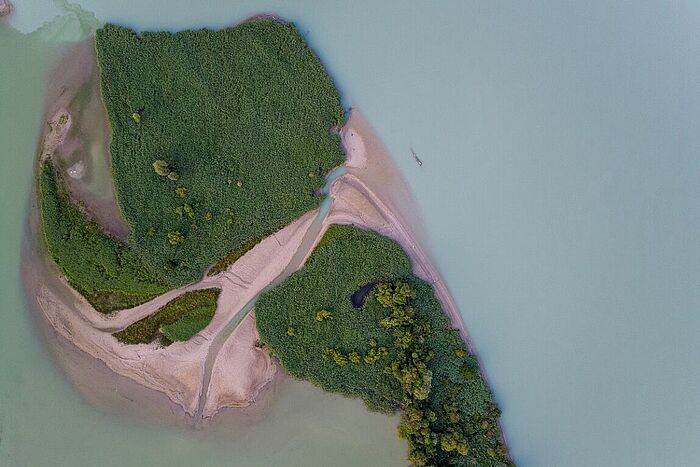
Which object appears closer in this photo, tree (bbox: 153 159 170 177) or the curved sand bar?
tree (bbox: 153 159 170 177)

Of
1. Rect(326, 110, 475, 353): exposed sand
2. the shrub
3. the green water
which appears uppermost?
Rect(326, 110, 475, 353): exposed sand

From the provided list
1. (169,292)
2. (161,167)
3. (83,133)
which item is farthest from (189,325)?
(83,133)

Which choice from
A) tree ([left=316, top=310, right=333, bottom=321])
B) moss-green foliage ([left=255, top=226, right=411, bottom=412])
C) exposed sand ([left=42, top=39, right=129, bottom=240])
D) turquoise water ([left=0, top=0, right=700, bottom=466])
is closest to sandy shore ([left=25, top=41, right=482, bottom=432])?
exposed sand ([left=42, top=39, right=129, bottom=240])

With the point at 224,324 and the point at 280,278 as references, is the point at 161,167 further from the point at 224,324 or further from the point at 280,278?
the point at 224,324

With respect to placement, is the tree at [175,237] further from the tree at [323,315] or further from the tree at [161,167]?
the tree at [323,315]

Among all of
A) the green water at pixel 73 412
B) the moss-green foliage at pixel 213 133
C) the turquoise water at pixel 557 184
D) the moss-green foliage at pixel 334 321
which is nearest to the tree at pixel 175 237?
the moss-green foliage at pixel 213 133

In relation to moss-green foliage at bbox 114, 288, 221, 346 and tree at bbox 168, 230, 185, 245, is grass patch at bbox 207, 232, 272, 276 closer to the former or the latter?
moss-green foliage at bbox 114, 288, 221, 346

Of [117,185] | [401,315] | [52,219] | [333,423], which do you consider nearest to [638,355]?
[401,315]

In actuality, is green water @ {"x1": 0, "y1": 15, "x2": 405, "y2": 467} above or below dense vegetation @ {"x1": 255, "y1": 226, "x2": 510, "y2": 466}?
below
